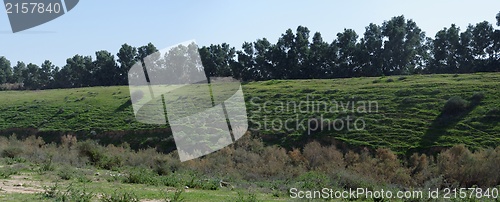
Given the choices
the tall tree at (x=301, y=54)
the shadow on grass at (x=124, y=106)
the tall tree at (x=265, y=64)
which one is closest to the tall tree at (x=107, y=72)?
the tall tree at (x=265, y=64)

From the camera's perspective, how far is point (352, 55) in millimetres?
71938

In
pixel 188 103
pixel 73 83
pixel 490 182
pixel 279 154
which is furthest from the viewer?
pixel 73 83

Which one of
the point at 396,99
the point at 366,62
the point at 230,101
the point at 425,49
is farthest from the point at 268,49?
the point at 396,99

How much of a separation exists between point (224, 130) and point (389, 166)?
14.3 metres

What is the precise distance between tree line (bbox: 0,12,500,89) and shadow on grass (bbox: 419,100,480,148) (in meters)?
34.2

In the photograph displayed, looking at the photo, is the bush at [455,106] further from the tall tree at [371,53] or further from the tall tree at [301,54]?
the tall tree at [301,54]

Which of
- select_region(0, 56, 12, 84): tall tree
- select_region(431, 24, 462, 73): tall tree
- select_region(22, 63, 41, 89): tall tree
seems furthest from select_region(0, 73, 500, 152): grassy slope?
select_region(0, 56, 12, 84): tall tree

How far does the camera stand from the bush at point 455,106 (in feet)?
110

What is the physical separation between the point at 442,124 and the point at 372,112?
5957mm

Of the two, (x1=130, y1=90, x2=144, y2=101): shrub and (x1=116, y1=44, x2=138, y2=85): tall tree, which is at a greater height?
(x1=116, y1=44, x2=138, y2=85): tall tree

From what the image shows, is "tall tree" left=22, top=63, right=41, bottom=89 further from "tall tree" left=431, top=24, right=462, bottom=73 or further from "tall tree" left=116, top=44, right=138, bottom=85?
Result: "tall tree" left=431, top=24, right=462, bottom=73

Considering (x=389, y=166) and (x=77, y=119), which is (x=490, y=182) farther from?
(x=77, y=119)

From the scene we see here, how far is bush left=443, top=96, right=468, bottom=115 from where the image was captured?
3353 centimetres

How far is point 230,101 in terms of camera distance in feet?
145
